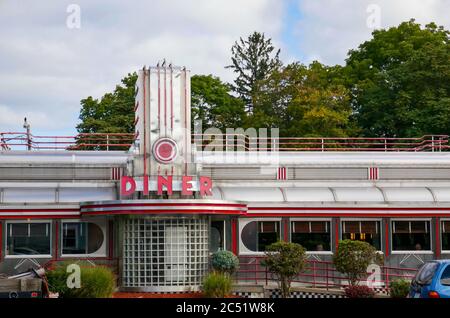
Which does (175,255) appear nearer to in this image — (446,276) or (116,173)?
(116,173)

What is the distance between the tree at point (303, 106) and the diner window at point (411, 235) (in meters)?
22.8

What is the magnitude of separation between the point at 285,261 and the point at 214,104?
4048cm

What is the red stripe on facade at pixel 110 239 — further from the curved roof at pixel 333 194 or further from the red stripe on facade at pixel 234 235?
the red stripe on facade at pixel 234 235

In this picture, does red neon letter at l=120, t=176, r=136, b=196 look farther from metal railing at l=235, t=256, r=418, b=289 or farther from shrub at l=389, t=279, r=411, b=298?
shrub at l=389, t=279, r=411, b=298

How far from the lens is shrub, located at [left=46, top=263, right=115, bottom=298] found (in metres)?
30.0

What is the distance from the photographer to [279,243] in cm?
3338

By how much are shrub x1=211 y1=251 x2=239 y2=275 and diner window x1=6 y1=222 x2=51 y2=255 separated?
20.2ft

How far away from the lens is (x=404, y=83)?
2422 inches

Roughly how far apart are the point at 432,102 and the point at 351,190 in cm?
2290

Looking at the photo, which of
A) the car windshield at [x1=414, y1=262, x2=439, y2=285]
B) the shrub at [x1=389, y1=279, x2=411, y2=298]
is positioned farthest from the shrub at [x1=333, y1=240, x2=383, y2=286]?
the car windshield at [x1=414, y1=262, x2=439, y2=285]

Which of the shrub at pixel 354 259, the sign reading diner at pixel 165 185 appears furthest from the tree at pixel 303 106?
the shrub at pixel 354 259
